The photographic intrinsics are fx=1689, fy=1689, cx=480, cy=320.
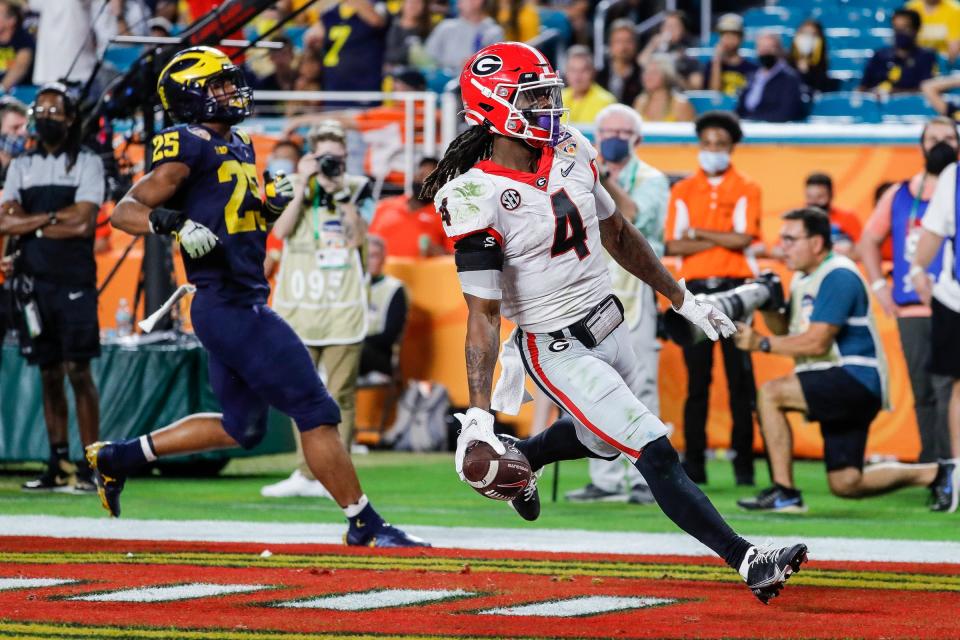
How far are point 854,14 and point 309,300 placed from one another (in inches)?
393

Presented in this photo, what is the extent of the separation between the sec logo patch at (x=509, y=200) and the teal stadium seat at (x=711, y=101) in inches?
411

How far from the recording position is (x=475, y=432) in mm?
5445

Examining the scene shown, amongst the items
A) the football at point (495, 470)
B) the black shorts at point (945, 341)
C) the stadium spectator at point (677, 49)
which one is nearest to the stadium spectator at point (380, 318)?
the stadium spectator at point (677, 49)

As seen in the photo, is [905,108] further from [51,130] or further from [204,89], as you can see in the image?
[204,89]

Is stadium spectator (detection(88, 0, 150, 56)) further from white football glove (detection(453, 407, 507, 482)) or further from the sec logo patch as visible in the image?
white football glove (detection(453, 407, 507, 482))

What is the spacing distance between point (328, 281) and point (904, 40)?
7.68 m

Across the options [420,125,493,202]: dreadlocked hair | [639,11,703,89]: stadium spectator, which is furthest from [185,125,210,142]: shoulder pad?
[639,11,703,89]: stadium spectator

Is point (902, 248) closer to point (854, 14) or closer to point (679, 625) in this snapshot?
point (679, 625)

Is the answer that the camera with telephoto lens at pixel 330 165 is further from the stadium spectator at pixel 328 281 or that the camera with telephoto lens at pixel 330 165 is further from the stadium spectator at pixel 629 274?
the stadium spectator at pixel 629 274

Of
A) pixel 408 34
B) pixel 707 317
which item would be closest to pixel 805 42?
pixel 408 34

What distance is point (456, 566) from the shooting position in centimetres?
668

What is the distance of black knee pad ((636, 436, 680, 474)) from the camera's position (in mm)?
5656

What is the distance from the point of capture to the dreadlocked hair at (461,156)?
5973 millimetres

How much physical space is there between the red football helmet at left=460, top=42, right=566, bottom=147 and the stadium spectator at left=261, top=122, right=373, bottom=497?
4.45 metres
